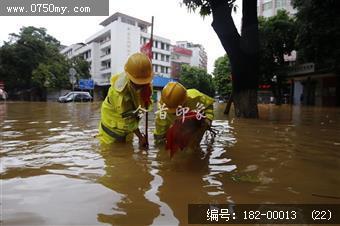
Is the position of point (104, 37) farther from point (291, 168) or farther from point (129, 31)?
point (291, 168)

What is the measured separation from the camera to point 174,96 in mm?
4195

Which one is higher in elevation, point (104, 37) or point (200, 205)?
point (104, 37)

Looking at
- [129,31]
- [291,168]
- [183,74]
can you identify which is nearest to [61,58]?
[129,31]

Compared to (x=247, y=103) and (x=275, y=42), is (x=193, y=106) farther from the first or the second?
(x=275, y=42)

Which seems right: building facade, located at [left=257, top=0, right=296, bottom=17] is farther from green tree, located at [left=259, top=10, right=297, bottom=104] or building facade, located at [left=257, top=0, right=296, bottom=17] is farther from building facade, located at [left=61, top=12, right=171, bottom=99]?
building facade, located at [left=61, top=12, right=171, bottom=99]

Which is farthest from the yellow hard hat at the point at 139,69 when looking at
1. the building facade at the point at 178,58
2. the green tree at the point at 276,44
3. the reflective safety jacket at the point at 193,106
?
the building facade at the point at 178,58

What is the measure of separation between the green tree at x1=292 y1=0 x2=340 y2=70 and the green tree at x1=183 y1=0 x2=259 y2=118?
7830 mm

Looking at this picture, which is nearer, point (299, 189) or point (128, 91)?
point (299, 189)

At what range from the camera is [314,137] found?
6.52 meters

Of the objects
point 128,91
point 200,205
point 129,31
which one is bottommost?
point 200,205

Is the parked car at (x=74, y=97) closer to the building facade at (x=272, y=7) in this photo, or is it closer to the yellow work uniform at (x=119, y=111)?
the building facade at (x=272, y=7)

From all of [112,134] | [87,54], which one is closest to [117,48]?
[87,54]

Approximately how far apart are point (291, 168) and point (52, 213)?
2511 mm

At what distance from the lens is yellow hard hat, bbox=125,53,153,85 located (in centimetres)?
414
